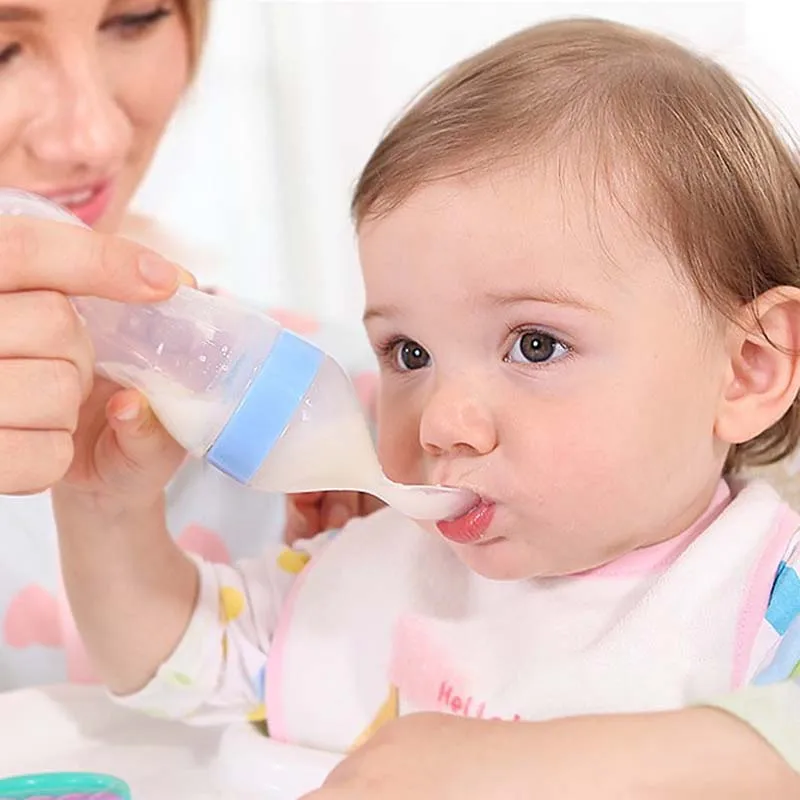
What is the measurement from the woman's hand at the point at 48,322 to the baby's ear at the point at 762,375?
350 mm

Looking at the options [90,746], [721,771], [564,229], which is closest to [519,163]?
[564,229]

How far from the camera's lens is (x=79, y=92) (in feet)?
3.42

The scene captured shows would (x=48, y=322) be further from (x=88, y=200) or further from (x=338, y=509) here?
(x=338, y=509)

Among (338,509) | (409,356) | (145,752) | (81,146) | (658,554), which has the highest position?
(81,146)

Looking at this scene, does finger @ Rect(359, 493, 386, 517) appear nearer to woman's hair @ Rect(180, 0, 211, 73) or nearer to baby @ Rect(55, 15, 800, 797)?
baby @ Rect(55, 15, 800, 797)

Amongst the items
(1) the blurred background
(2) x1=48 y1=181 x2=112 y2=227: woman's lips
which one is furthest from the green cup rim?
(1) the blurred background

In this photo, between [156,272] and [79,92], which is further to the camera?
[79,92]

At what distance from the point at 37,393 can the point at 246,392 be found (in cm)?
11

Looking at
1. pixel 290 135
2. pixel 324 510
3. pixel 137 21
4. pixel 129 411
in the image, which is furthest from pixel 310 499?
pixel 290 135

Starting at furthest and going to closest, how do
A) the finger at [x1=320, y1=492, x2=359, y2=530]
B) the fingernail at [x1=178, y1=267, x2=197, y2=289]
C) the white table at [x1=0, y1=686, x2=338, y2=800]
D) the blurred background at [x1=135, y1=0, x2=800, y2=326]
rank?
the blurred background at [x1=135, y1=0, x2=800, y2=326] → the finger at [x1=320, y1=492, x2=359, y2=530] → the white table at [x1=0, y1=686, x2=338, y2=800] → the fingernail at [x1=178, y1=267, x2=197, y2=289]

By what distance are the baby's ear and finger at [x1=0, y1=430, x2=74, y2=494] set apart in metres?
0.40

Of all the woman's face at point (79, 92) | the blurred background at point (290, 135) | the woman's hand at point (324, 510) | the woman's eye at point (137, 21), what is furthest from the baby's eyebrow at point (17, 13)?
the blurred background at point (290, 135)

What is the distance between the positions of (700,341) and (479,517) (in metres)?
0.17

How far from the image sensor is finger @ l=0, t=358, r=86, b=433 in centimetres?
77
